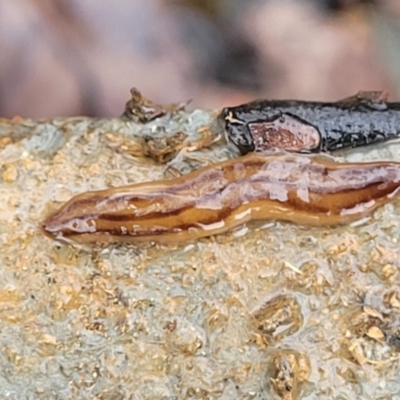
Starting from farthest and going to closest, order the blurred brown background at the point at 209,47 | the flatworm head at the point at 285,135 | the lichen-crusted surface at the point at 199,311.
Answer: the blurred brown background at the point at 209,47 < the flatworm head at the point at 285,135 < the lichen-crusted surface at the point at 199,311

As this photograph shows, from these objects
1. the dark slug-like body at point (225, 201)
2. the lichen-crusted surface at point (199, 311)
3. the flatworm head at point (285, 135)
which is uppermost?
the flatworm head at point (285, 135)

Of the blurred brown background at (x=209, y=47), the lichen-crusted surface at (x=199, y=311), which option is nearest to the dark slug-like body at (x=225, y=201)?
the lichen-crusted surface at (x=199, y=311)

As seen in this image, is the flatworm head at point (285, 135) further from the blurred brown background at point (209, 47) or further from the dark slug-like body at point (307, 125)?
the blurred brown background at point (209, 47)

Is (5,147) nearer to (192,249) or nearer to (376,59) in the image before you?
A: (192,249)

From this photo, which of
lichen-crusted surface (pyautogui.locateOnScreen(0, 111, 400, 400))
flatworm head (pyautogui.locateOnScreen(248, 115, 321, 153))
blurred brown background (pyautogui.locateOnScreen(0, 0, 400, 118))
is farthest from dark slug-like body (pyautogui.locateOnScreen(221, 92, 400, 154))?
blurred brown background (pyautogui.locateOnScreen(0, 0, 400, 118))

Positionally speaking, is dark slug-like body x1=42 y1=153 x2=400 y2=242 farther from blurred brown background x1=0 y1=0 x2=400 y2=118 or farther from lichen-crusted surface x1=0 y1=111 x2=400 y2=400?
blurred brown background x1=0 y1=0 x2=400 y2=118

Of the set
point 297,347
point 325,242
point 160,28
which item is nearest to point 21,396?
point 297,347

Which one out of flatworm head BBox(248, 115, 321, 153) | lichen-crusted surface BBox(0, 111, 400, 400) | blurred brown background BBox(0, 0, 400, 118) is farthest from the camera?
blurred brown background BBox(0, 0, 400, 118)
